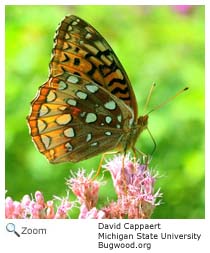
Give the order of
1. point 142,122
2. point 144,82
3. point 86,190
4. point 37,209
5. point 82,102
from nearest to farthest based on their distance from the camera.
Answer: point 37,209 → point 86,190 → point 82,102 → point 142,122 → point 144,82

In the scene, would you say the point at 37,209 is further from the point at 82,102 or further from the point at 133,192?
the point at 82,102

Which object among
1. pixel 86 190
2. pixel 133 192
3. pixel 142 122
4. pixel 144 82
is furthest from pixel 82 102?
pixel 144 82

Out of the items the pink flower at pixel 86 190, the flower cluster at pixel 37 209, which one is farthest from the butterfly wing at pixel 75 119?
the flower cluster at pixel 37 209

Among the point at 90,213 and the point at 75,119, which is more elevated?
the point at 75,119
